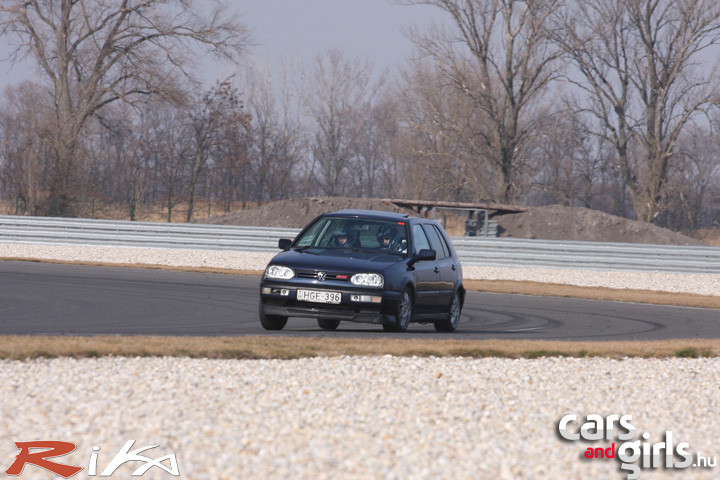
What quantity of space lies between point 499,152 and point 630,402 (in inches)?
1654

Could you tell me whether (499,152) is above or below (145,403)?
above

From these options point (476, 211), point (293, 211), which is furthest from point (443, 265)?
point (293, 211)

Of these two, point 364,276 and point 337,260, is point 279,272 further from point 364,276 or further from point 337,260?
point 364,276

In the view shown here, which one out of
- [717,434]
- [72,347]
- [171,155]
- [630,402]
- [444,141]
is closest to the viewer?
[717,434]

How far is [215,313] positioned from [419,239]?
11.2 feet

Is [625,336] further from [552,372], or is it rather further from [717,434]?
[717,434]

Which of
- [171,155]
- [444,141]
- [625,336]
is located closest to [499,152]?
[444,141]

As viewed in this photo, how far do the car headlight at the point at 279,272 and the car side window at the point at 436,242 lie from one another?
8.74 feet

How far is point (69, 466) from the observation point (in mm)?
5254

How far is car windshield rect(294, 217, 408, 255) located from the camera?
12.8 m

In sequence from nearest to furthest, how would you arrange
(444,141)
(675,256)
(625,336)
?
(625,336)
(675,256)
(444,141)

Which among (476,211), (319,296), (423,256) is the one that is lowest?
(319,296)

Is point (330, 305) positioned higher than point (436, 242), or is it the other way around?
point (436, 242)

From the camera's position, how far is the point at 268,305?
12.1 m
